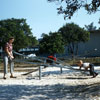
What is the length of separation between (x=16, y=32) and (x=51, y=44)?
42.7 ft

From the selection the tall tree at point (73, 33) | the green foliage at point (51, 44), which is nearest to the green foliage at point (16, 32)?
the tall tree at point (73, 33)

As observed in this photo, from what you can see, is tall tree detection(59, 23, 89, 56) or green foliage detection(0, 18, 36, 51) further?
green foliage detection(0, 18, 36, 51)

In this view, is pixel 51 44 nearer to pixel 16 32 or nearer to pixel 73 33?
pixel 73 33

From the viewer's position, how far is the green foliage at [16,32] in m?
41.8

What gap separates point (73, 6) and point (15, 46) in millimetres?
35522

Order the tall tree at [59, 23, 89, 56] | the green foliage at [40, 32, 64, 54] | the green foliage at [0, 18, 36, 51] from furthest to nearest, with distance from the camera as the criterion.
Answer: the green foliage at [0, 18, 36, 51] < the tall tree at [59, 23, 89, 56] < the green foliage at [40, 32, 64, 54]

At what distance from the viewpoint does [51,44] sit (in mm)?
31812

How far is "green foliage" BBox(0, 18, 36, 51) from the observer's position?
4175 cm

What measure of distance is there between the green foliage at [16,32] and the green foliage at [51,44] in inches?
388

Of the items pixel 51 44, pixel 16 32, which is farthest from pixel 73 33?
pixel 16 32

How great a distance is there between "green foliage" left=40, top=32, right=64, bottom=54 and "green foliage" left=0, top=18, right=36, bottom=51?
986cm

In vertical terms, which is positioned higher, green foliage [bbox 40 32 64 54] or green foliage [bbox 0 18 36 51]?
green foliage [bbox 0 18 36 51]

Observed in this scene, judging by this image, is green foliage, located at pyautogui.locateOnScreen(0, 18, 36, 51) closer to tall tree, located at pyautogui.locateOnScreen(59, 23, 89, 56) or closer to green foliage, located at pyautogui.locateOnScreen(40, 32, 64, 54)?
tall tree, located at pyautogui.locateOnScreen(59, 23, 89, 56)

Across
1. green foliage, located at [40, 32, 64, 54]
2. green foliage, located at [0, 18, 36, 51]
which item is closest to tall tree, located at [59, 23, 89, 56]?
green foliage, located at [40, 32, 64, 54]
